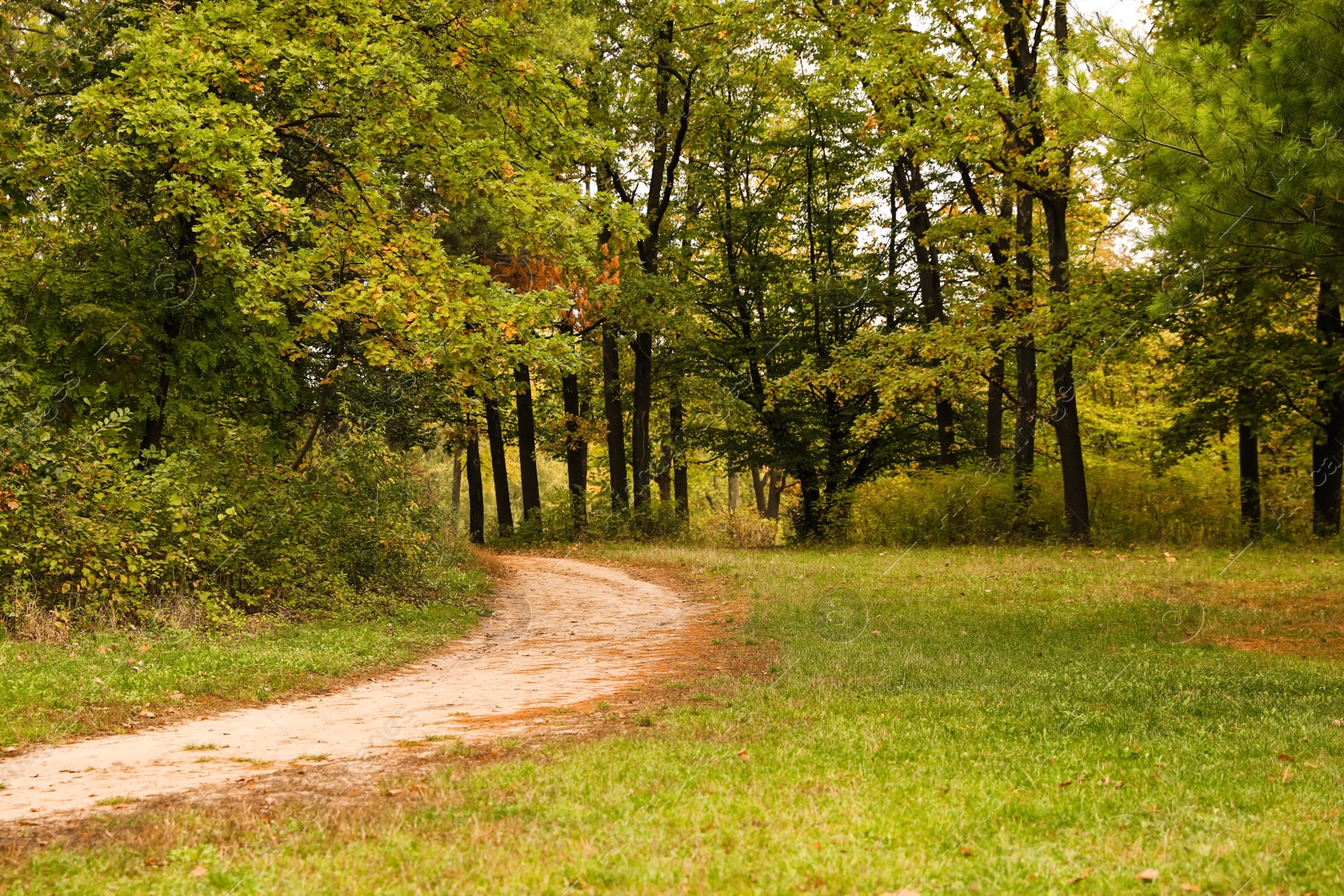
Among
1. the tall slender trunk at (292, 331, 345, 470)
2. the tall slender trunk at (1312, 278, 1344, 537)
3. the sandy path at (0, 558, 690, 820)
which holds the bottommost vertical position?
the sandy path at (0, 558, 690, 820)

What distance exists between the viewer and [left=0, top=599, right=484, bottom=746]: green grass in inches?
311

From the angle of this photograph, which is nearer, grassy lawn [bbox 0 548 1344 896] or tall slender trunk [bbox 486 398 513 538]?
grassy lawn [bbox 0 548 1344 896]

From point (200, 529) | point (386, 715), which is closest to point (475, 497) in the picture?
point (200, 529)

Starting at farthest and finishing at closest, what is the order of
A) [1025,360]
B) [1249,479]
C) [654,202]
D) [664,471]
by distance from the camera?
[664,471]
[654,202]
[1025,360]
[1249,479]

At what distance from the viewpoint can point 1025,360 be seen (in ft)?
77.5

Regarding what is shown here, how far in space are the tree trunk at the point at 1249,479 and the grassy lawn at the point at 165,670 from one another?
18795mm

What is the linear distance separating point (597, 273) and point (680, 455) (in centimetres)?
1780

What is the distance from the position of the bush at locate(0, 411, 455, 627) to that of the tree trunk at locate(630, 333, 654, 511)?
45.0ft

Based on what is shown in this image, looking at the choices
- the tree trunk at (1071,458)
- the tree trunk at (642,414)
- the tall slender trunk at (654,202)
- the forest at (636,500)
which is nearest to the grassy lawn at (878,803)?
the forest at (636,500)

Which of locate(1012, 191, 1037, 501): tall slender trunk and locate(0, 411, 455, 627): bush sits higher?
locate(1012, 191, 1037, 501): tall slender trunk

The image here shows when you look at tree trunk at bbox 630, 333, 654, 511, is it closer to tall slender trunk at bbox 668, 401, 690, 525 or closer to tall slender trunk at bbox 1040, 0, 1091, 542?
tall slender trunk at bbox 668, 401, 690, 525

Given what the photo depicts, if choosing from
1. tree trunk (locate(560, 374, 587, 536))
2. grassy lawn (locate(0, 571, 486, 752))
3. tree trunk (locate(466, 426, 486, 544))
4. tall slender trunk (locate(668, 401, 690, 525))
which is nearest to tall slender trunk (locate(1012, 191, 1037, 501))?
tall slender trunk (locate(668, 401, 690, 525))

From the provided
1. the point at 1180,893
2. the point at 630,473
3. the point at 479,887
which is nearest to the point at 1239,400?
the point at 630,473

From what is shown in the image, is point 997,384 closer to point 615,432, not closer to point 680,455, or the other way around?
point 680,455
